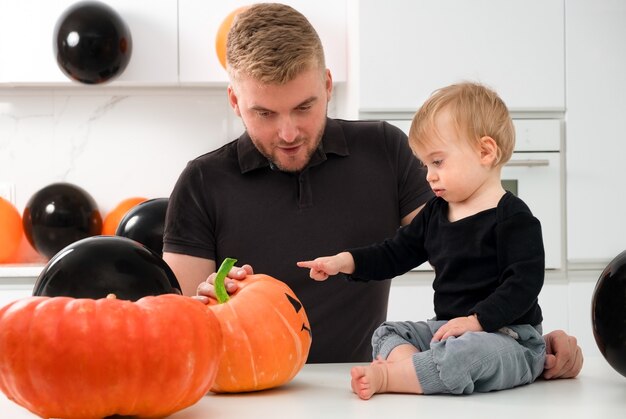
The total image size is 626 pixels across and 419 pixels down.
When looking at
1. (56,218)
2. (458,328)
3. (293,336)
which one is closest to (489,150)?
(458,328)

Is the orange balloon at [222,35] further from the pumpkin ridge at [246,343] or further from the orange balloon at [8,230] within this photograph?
the pumpkin ridge at [246,343]

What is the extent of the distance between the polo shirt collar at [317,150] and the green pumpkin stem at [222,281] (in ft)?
2.37

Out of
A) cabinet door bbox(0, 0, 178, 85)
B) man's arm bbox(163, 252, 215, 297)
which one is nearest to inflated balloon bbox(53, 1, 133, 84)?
cabinet door bbox(0, 0, 178, 85)

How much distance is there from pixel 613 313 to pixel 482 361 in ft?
0.52

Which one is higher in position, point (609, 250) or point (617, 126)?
point (617, 126)

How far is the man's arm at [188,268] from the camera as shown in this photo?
5.73 ft

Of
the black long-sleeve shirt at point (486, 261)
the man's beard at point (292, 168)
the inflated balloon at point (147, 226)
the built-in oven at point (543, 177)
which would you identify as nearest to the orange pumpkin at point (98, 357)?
the black long-sleeve shirt at point (486, 261)

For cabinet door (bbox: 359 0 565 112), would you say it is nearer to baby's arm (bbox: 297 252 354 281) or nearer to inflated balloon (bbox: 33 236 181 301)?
baby's arm (bbox: 297 252 354 281)

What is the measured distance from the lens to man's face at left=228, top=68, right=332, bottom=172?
152 cm

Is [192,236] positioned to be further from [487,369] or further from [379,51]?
[379,51]

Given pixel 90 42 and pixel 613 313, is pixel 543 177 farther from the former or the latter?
pixel 613 313

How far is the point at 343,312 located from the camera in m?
1.80

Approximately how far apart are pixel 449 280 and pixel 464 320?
0.40 feet

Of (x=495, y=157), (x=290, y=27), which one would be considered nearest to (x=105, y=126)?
(x=290, y=27)
